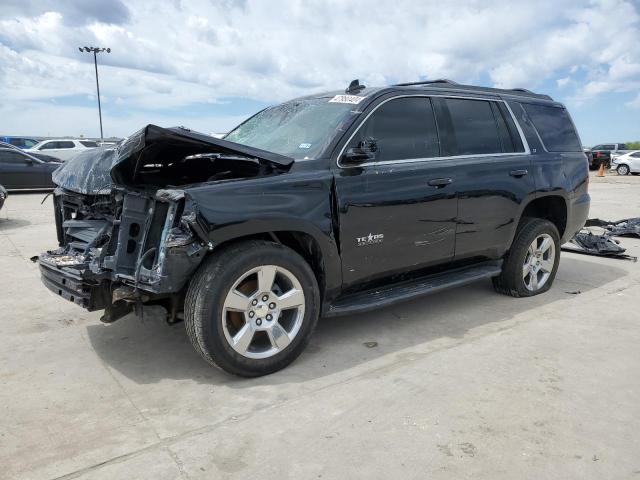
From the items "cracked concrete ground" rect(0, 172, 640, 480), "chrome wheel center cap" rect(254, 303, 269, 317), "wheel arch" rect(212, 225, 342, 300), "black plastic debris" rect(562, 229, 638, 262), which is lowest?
"cracked concrete ground" rect(0, 172, 640, 480)

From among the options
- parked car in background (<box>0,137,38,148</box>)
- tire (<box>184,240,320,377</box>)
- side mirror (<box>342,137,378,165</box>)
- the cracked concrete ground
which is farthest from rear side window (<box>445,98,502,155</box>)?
parked car in background (<box>0,137,38,148</box>)

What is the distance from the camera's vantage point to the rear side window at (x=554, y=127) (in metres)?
5.44

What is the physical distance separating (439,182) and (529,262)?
169 cm

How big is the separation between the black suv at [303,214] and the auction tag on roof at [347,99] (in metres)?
0.02

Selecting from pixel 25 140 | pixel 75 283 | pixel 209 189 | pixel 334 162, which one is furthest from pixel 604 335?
pixel 25 140

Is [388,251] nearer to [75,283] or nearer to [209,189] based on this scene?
[209,189]

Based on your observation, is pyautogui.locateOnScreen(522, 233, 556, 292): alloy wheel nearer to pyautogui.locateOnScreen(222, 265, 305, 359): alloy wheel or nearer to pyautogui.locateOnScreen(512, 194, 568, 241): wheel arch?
pyautogui.locateOnScreen(512, 194, 568, 241): wheel arch

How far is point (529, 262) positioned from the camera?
5.39m

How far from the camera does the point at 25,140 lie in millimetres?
28703

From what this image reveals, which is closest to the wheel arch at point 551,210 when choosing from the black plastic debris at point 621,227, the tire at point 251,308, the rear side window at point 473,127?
the rear side window at point 473,127

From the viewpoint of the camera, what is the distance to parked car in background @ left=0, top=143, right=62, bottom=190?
15234mm

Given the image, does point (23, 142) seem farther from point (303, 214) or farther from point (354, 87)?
point (303, 214)

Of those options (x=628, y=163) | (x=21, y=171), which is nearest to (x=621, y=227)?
(x=21, y=171)

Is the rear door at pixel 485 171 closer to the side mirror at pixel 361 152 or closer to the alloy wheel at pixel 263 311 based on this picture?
the side mirror at pixel 361 152
